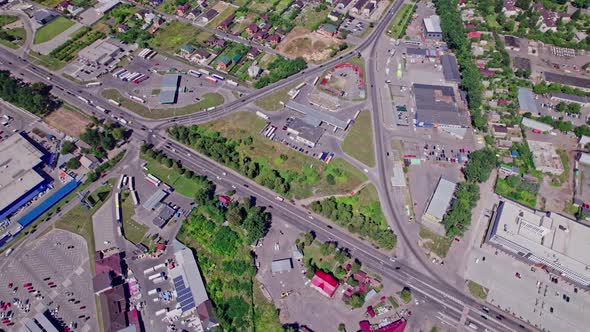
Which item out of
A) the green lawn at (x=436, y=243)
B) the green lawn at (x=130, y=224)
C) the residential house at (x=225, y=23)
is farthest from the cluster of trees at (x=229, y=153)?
the residential house at (x=225, y=23)

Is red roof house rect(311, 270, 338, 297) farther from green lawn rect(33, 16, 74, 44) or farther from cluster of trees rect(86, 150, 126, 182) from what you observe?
green lawn rect(33, 16, 74, 44)

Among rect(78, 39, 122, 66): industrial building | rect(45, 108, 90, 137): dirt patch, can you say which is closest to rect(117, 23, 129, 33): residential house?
rect(78, 39, 122, 66): industrial building

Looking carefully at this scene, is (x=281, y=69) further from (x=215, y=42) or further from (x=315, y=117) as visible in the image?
(x=215, y=42)

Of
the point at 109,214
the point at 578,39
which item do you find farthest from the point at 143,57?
the point at 578,39

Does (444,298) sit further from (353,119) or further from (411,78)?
(411,78)

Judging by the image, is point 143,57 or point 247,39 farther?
point 247,39
